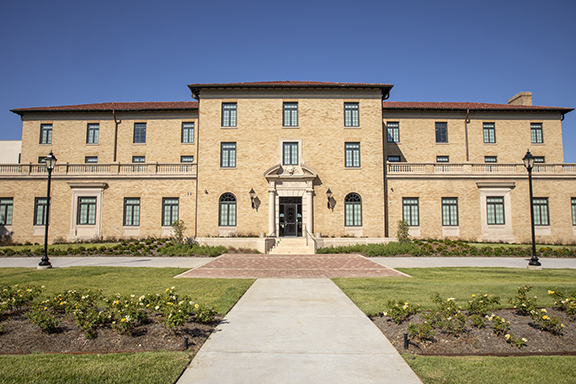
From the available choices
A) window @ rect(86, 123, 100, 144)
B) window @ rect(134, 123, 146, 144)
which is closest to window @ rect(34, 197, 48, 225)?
window @ rect(86, 123, 100, 144)

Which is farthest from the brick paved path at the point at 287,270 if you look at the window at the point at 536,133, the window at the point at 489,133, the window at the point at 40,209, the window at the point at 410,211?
the window at the point at 536,133

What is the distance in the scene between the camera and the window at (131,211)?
28.1 meters

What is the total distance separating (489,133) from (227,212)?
79.2 feet

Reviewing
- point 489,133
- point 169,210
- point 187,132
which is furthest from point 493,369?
point 489,133

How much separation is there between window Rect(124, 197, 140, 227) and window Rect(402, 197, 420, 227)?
2055 centimetres

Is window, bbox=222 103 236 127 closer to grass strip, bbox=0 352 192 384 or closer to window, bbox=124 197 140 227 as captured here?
window, bbox=124 197 140 227

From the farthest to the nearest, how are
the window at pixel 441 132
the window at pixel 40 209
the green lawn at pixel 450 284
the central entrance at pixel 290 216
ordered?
the window at pixel 441 132 < the window at pixel 40 209 < the central entrance at pixel 290 216 < the green lawn at pixel 450 284

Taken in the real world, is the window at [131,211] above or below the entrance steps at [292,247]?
above

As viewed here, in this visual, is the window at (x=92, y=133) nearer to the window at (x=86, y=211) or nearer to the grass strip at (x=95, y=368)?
the window at (x=86, y=211)

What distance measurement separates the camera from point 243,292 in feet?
32.3

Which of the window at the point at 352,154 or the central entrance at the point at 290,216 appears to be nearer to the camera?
the central entrance at the point at 290,216

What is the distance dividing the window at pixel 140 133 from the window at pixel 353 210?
62.1 feet

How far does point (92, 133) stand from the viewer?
32625mm

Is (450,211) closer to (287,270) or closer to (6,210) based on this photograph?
(287,270)
